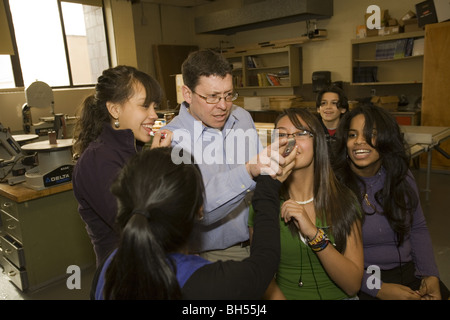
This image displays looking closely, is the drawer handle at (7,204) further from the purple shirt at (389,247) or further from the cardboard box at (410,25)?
the cardboard box at (410,25)

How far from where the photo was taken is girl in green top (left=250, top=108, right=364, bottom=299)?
122cm

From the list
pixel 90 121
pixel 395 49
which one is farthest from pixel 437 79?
pixel 90 121

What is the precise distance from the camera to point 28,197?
7.95ft

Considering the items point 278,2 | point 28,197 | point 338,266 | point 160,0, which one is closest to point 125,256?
point 338,266

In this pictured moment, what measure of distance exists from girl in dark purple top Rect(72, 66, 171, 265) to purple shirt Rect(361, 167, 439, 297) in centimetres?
96

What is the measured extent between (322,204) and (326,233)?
116 mm

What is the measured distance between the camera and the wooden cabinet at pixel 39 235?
2.47 m

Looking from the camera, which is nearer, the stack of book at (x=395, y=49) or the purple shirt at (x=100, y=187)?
the purple shirt at (x=100, y=187)

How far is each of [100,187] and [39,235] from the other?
5.43 feet

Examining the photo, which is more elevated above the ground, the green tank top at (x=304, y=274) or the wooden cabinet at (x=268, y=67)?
the wooden cabinet at (x=268, y=67)

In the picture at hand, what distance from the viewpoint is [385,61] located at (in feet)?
18.4

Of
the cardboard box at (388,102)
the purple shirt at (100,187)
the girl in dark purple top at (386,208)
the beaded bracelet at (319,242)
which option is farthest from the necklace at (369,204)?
the cardboard box at (388,102)

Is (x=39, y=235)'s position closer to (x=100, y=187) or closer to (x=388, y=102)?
(x=100, y=187)

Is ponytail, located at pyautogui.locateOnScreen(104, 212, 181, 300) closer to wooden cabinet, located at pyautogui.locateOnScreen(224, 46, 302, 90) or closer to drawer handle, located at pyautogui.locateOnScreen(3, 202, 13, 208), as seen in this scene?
drawer handle, located at pyautogui.locateOnScreen(3, 202, 13, 208)
